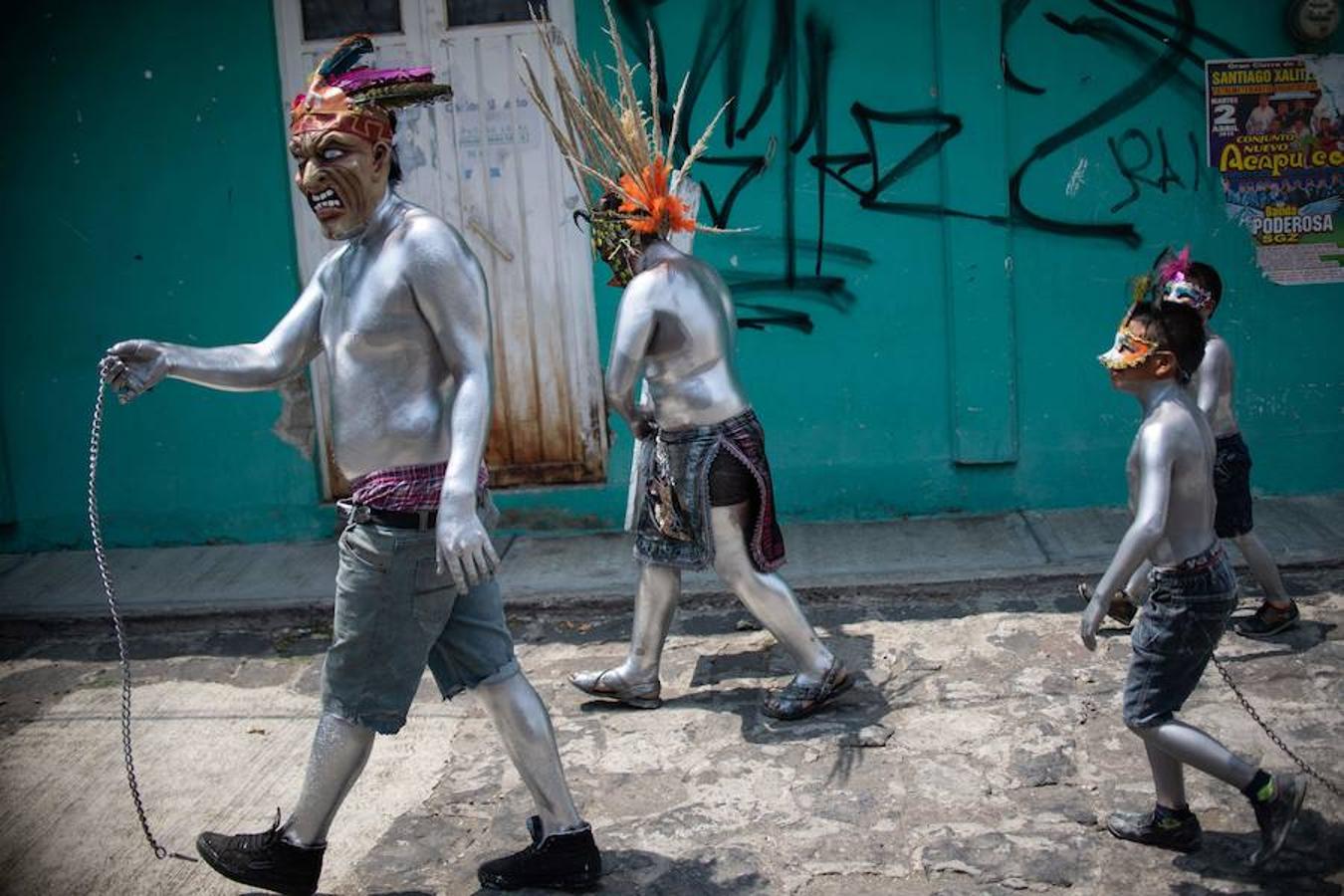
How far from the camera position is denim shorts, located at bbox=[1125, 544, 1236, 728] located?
3914 millimetres

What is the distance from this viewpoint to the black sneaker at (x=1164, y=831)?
3.99 meters

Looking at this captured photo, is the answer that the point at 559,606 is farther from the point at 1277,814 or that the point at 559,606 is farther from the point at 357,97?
the point at 1277,814

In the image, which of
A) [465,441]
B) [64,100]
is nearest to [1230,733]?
[465,441]

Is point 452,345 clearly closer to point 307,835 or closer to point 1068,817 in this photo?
point 307,835

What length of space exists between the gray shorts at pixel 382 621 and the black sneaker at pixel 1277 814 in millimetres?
2128

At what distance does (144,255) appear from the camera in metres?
7.29

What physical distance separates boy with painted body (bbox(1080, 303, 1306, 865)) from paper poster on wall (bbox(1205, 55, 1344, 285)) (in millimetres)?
3186

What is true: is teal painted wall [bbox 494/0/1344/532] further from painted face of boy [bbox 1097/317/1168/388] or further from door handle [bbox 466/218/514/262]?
painted face of boy [bbox 1097/317/1168/388]

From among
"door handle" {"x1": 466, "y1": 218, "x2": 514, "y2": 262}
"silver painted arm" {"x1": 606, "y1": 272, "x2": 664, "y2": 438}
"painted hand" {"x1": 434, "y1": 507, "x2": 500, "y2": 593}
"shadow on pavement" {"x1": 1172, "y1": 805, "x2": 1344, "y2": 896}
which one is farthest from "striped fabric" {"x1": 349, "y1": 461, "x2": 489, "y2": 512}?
"door handle" {"x1": 466, "y1": 218, "x2": 514, "y2": 262}

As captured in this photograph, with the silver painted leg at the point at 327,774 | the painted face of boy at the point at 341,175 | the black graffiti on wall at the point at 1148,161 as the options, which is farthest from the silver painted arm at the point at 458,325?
the black graffiti on wall at the point at 1148,161

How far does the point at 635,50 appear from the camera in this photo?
6.91 meters

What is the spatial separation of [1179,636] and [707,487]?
1.64 meters

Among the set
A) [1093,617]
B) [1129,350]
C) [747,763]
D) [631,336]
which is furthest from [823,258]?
[1093,617]

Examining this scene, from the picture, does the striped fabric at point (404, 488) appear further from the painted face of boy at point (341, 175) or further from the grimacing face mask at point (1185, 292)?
the grimacing face mask at point (1185, 292)
